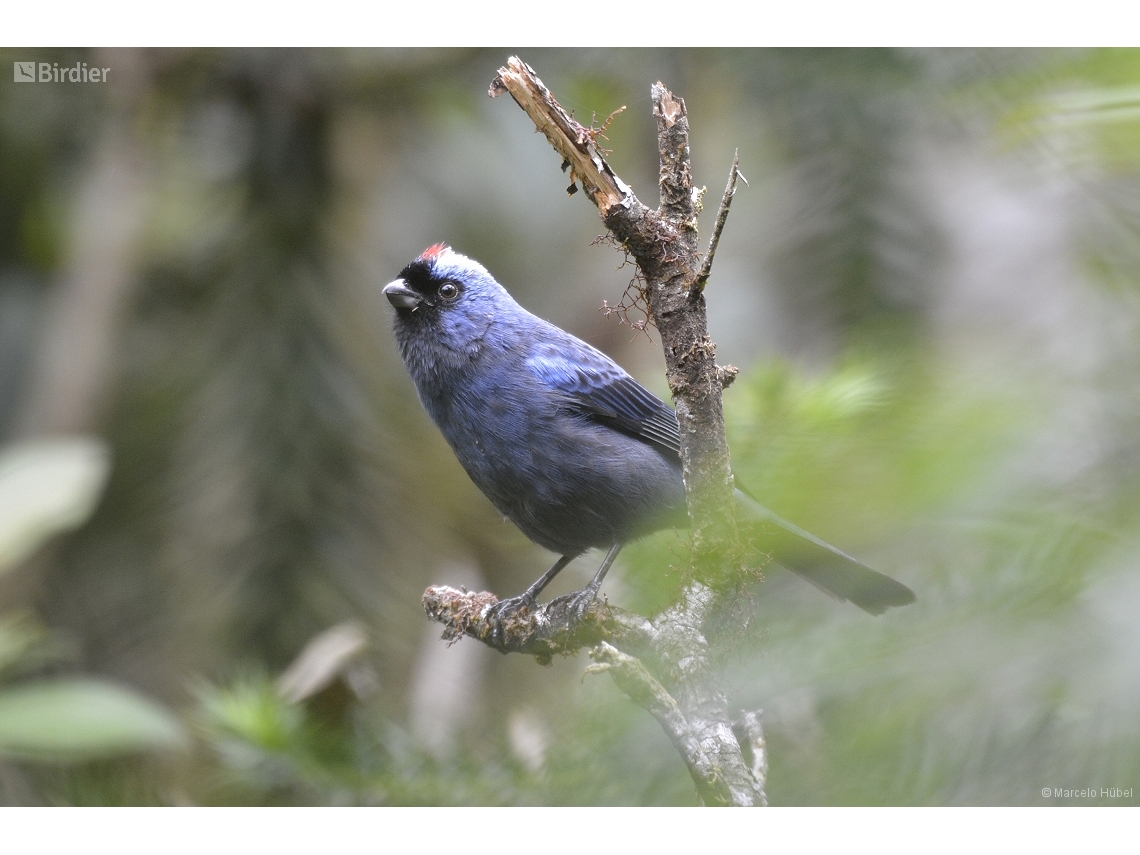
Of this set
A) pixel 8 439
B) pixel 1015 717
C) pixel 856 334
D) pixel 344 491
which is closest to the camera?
pixel 1015 717

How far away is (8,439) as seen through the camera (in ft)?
12.4

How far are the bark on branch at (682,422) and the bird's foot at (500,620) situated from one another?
1.51 ft

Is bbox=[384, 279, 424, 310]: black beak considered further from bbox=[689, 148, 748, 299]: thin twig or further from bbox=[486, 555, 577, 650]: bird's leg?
bbox=[689, 148, 748, 299]: thin twig

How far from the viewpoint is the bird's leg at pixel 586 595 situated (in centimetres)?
222

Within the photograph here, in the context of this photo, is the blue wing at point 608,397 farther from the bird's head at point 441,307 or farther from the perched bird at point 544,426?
the bird's head at point 441,307

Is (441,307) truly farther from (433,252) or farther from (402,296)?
(433,252)

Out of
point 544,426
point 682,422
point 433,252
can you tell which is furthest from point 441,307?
point 682,422

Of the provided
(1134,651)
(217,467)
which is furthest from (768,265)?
(1134,651)

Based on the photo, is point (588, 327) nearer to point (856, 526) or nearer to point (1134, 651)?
point (856, 526)

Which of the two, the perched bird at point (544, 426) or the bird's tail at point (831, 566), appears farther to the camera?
the perched bird at point (544, 426)

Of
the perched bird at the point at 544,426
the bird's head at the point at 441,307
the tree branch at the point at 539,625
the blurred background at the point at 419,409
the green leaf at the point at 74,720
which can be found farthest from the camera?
the bird's head at the point at 441,307

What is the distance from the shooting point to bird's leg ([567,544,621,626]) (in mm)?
2225

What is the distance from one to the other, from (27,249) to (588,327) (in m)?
2.25

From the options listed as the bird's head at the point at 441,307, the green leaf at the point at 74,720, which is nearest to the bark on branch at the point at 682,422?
the green leaf at the point at 74,720
